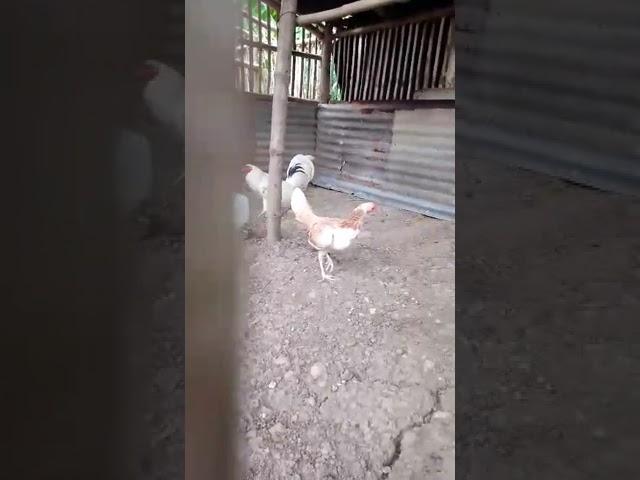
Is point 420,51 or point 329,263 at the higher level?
point 420,51

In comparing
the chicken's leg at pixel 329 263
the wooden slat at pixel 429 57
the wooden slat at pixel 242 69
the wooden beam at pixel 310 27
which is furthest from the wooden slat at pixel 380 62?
the wooden slat at pixel 242 69

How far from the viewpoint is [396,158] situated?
8.63 feet

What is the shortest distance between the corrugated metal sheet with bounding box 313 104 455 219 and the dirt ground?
3.06ft

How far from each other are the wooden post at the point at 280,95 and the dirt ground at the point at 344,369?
16 centimetres

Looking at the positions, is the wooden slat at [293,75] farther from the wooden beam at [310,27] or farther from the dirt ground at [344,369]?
the dirt ground at [344,369]

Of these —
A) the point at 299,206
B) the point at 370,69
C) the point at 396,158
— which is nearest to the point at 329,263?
the point at 299,206

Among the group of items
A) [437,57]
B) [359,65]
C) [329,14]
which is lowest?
[329,14]

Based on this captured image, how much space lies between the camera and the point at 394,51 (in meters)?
2.74

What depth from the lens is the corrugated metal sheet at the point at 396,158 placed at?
2.35 meters
